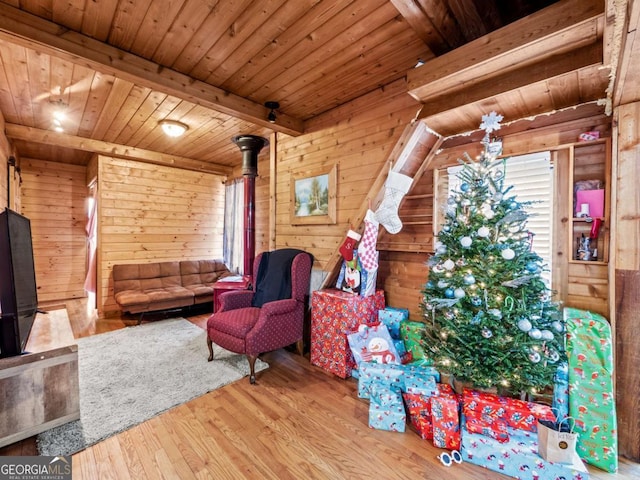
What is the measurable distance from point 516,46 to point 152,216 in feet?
16.7

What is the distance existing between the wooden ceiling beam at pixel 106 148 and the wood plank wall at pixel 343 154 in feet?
7.30

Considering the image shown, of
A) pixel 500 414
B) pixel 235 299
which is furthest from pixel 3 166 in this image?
pixel 500 414

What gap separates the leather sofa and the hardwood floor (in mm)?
1896

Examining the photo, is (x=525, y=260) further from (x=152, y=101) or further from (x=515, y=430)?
(x=152, y=101)

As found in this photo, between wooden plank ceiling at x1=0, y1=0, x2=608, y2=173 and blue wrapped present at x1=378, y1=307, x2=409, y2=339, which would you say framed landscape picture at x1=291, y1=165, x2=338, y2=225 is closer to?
wooden plank ceiling at x1=0, y1=0, x2=608, y2=173

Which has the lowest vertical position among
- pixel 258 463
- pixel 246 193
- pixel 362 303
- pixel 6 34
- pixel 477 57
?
pixel 258 463

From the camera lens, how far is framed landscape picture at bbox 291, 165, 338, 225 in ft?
9.70

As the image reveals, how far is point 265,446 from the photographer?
1694 mm

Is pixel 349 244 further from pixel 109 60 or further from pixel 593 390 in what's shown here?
pixel 109 60

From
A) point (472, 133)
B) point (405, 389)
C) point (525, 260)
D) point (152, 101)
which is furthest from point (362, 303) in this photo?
point (152, 101)

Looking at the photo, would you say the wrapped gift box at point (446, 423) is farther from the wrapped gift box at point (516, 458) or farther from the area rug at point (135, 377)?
the area rug at point (135, 377)

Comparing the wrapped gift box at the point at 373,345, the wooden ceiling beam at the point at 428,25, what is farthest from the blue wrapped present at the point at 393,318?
the wooden ceiling beam at the point at 428,25

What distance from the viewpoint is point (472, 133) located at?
2.30m

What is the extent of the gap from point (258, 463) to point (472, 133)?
270cm
